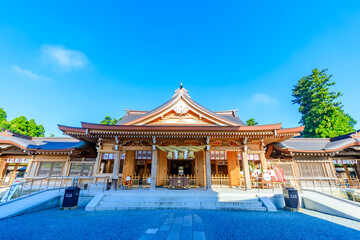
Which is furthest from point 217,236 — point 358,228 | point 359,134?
point 359,134

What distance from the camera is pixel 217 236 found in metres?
4.17

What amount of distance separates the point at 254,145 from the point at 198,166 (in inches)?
198

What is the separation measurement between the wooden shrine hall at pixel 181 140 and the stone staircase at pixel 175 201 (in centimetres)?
122

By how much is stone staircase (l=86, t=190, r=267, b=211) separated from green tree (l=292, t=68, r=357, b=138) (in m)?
20.5

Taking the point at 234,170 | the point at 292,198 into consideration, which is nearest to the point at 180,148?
the point at 234,170

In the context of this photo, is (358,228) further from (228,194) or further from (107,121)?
(107,121)

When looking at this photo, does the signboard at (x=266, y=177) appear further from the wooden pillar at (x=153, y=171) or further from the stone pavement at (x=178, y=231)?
the wooden pillar at (x=153, y=171)

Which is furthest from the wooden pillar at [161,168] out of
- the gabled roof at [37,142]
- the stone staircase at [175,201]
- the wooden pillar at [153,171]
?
the gabled roof at [37,142]

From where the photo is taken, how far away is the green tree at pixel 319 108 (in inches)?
815

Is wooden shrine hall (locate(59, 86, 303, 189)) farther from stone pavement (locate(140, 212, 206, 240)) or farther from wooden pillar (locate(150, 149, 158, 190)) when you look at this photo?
Result: stone pavement (locate(140, 212, 206, 240))

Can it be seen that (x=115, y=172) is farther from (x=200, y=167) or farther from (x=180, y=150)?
(x=200, y=167)

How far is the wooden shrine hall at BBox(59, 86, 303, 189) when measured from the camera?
9617 millimetres

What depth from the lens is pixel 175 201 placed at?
783 cm

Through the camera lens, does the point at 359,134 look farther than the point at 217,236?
Yes
